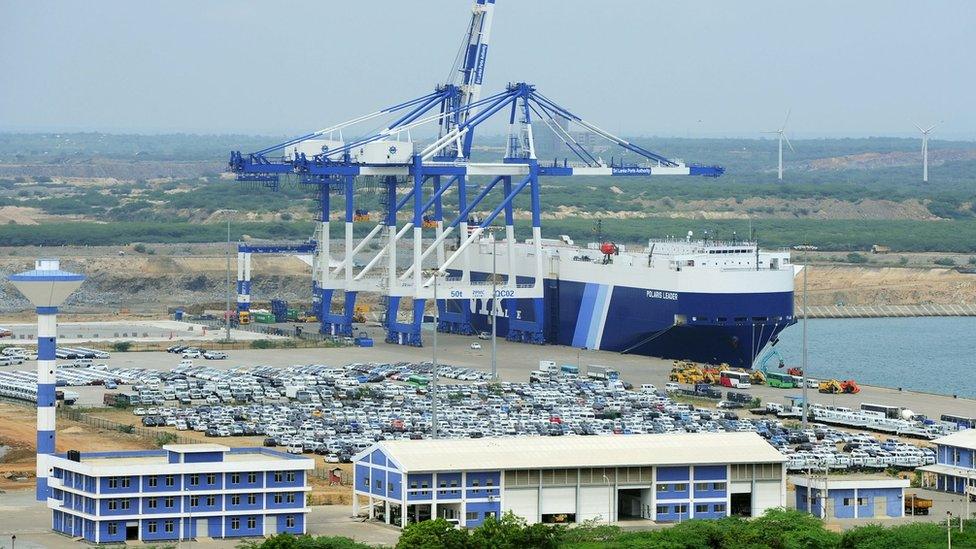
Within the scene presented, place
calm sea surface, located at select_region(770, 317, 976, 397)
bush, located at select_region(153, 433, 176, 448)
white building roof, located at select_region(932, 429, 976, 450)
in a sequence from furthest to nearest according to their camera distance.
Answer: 1. calm sea surface, located at select_region(770, 317, 976, 397)
2. bush, located at select_region(153, 433, 176, 448)
3. white building roof, located at select_region(932, 429, 976, 450)

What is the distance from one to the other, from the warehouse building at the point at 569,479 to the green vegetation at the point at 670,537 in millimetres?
2698

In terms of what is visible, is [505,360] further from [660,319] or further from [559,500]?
[559,500]

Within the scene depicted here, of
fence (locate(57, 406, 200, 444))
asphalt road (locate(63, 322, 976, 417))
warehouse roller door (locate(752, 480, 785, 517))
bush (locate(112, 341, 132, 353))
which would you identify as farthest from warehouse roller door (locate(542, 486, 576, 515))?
bush (locate(112, 341, 132, 353))

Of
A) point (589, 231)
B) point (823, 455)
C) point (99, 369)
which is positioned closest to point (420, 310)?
point (99, 369)

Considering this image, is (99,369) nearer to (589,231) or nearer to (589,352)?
(589,352)

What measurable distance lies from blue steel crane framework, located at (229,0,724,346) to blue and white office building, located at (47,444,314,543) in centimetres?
4059

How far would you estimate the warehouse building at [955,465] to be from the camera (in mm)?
54812

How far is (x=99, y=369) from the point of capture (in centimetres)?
8275

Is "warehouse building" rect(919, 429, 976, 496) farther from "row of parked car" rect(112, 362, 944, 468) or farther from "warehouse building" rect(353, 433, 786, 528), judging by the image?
"warehouse building" rect(353, 433, 786, 528)

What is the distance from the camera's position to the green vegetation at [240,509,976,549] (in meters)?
43.8

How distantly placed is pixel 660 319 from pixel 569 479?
38274 mm

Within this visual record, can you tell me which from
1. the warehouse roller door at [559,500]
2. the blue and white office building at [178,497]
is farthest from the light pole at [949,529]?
the blue and white office building at [178,497]

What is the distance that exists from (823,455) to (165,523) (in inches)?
764

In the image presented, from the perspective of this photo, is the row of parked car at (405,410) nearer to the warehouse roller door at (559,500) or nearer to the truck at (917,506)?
the truck at (917,506)
